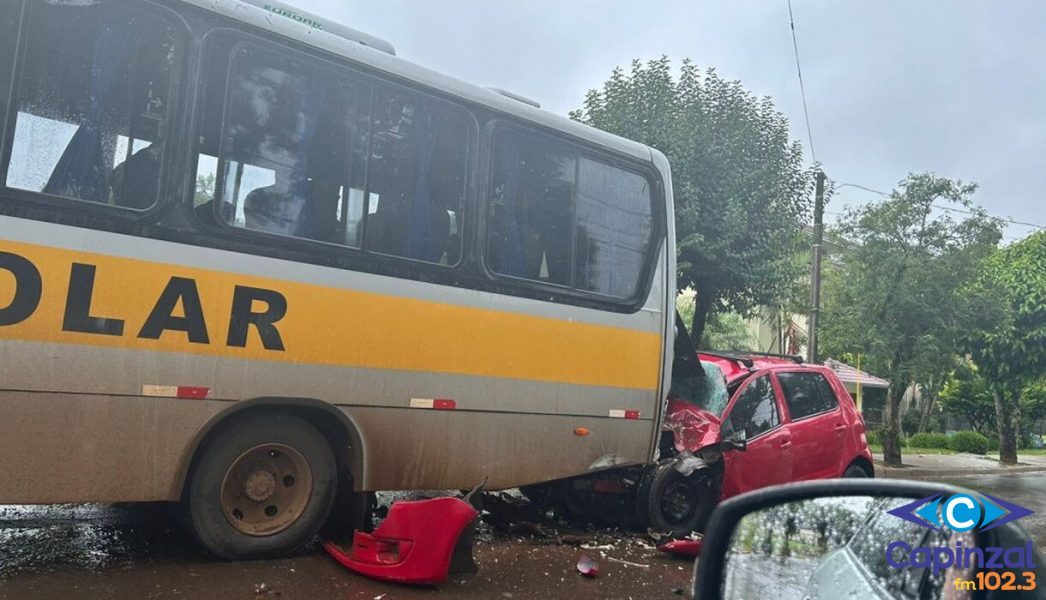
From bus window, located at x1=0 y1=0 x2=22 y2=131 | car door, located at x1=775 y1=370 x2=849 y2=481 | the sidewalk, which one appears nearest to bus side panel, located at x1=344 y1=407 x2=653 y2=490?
car door, located at x1=775 y1=370 x2=849 y2=481

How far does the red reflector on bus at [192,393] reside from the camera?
4297 millimetres

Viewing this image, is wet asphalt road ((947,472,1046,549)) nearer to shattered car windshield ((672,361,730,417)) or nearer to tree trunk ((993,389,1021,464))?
tree trunk ((993,389,1021,464))

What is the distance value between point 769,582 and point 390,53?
466cm

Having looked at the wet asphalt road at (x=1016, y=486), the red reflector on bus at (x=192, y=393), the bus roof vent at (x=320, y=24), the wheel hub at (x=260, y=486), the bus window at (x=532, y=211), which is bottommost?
the wet asphalt road at (x=1016, y=486)

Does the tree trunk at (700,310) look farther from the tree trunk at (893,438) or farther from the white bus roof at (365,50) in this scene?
the white bus roof at (365,50)

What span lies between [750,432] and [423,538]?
13.3ft

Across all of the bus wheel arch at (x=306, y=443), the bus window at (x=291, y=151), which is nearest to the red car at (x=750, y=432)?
the bus wheel arch at (x=306, y=443)

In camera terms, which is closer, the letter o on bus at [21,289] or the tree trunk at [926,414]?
the letter o on bus at [21,289]

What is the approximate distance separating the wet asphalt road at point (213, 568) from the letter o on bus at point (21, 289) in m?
1.42

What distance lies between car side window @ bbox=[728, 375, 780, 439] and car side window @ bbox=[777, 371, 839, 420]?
222 millimetres

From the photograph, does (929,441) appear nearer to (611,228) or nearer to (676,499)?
(676,499)

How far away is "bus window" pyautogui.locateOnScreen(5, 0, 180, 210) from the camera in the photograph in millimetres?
3984

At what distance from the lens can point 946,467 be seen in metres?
18.3

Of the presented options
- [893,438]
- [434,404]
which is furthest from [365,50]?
[893,438]
